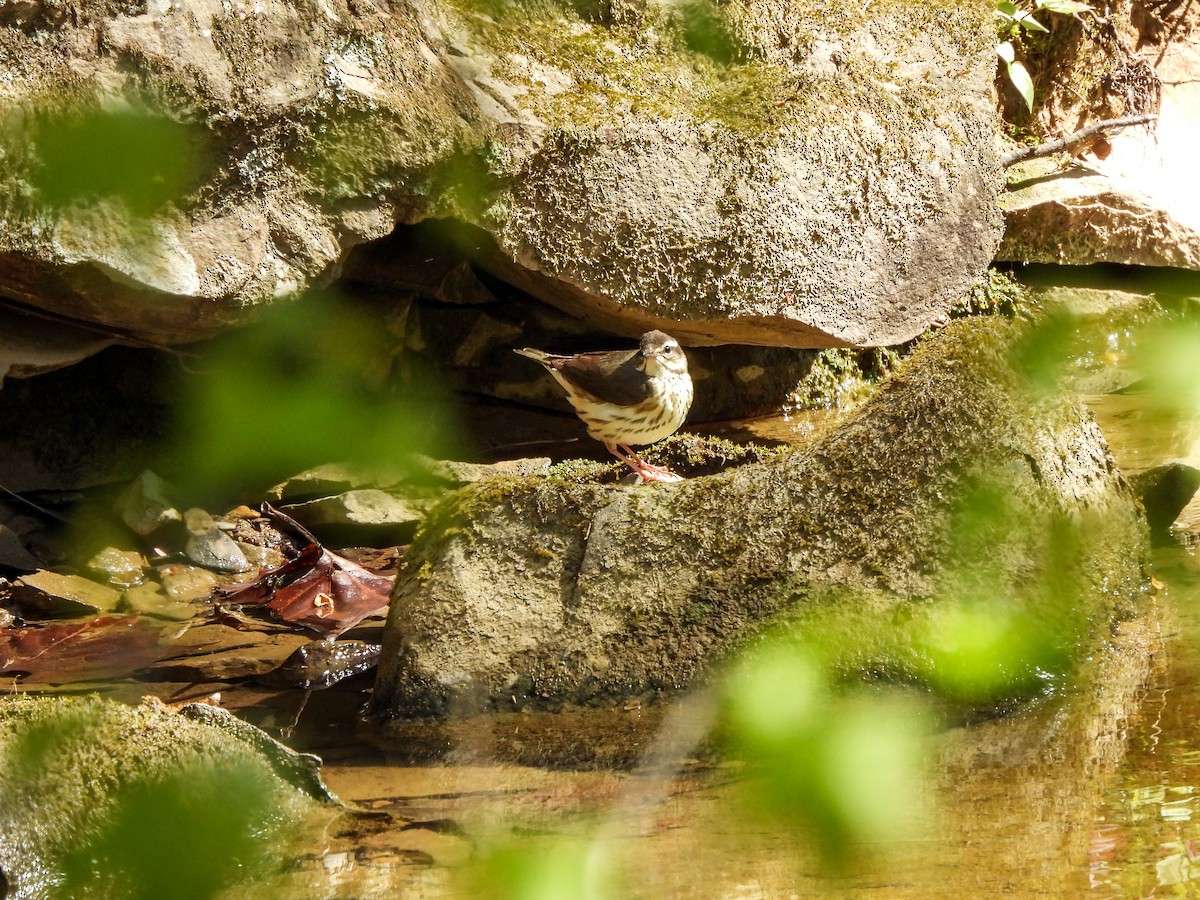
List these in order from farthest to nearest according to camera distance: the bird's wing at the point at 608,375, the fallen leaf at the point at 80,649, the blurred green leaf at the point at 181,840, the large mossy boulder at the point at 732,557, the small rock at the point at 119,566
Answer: the bird's wing at the point at 608,375 → the small rock at the point at 119,566 → the fallen leaf at the point at 80,649 → the large mossy boulder at the point at 732,557 → the blurred green leaf at the point at 181,840

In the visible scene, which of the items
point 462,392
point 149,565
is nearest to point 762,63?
point 462,392

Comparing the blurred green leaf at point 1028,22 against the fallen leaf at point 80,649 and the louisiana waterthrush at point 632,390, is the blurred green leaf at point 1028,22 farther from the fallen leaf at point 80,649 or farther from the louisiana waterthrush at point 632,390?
the fallen leaf at point 80,649

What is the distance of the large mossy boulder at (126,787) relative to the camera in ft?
8.61

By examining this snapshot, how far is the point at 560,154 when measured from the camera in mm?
5477

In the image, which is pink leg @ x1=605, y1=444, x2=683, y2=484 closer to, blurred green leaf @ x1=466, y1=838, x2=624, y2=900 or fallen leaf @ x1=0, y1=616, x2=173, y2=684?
fallen leaf @ x1=0, y1=616, x2=173, y2=684

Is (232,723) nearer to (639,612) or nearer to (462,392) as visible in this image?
(639,612)

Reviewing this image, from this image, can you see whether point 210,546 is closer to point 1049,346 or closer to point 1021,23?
point 1049,346

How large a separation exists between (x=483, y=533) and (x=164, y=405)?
2568mm

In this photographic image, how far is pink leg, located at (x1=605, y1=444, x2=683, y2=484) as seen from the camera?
557 centimetres

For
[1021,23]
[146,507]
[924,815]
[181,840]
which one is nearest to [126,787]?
[181,840]

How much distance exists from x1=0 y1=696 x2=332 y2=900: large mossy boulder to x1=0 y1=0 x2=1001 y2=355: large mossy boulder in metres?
1.95

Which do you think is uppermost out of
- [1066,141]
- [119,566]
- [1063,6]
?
[1063,6]

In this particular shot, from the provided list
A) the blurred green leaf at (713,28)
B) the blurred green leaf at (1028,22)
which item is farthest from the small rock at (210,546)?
the blurred green leaf at (1028,22)

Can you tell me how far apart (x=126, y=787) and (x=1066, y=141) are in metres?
7.27
